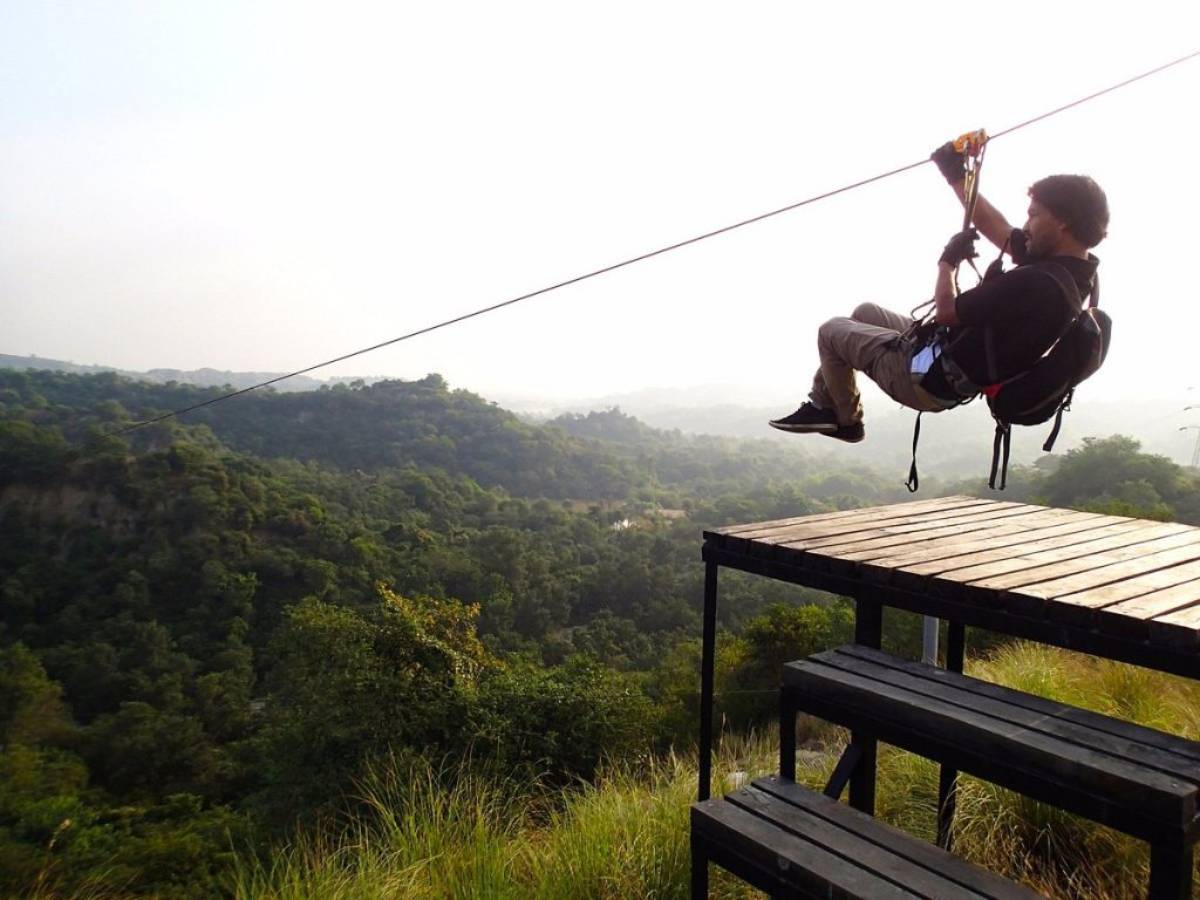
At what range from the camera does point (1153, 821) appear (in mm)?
1185

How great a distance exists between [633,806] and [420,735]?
34.7 ft

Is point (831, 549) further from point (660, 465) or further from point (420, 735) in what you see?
point (660, 465)

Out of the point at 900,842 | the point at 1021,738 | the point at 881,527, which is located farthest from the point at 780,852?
the point at 881,527

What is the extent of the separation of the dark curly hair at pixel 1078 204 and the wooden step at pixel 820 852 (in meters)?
1.57

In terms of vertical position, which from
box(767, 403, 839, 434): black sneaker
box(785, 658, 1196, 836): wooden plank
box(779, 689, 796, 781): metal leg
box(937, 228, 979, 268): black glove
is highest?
box(937, 228, 979, 268): black glove

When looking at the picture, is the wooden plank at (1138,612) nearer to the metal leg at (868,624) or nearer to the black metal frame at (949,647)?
the black metal frame at (949,647)

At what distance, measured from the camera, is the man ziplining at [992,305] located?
6.52 ft

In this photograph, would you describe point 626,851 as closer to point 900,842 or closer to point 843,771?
point 843,771

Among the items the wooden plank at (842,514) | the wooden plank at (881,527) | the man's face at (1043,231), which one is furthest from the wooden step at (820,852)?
the man's face at (1043,231)

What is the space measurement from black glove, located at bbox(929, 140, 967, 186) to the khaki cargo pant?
477mm

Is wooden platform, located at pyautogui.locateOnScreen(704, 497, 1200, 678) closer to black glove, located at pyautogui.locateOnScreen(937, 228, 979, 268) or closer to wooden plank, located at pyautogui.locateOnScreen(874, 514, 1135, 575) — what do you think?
wooden plank, located at pyautogui.locateOnScreen(874, 514, 1135, 575)

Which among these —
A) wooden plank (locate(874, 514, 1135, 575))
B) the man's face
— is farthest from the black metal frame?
the man's face

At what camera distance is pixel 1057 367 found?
2.07m

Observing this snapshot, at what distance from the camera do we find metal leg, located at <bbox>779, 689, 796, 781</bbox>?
5.85 feet
